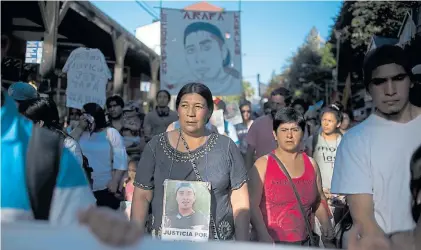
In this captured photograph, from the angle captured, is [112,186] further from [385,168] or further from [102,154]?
[385,168]

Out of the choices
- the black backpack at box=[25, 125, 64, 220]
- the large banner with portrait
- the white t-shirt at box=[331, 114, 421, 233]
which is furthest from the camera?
the large banner with portrait

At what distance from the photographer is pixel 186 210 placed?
2.95 m

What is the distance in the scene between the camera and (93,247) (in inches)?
49.0

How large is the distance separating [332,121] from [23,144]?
489 centimetres

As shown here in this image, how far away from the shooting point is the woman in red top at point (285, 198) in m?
3.51

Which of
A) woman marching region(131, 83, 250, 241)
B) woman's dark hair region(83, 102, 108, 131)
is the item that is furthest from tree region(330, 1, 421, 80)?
woman marching region(131, 83, 250, 241)

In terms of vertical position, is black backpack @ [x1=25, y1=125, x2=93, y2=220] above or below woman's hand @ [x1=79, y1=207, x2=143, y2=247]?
above

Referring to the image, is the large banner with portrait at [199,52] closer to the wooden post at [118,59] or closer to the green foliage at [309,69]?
the wooden post at [118,59]

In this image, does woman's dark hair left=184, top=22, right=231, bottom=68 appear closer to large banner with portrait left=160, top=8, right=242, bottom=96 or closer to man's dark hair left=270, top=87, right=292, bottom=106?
large banner with portrait left=160, top=8, right=242, bottom=96

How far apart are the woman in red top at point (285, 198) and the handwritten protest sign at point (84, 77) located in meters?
3.89

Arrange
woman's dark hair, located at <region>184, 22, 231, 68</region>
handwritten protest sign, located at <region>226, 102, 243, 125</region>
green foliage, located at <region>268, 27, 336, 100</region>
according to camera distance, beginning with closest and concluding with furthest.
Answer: woman's dark hair, located at <region>184, 22, 231, 68</region> < handwritten protest sign, located at <region>226, 102, 243, 125</region> < green foliage, located at <region>268, 27, 336, 100</region>

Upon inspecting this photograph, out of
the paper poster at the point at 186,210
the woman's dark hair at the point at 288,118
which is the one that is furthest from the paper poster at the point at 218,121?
the paper poster at the point at 186,210

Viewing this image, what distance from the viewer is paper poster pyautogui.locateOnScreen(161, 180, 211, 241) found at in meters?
2.95

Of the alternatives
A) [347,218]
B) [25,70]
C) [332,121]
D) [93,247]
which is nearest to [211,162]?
[347,218]
